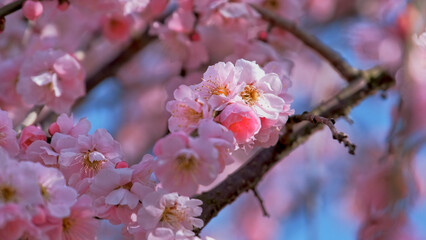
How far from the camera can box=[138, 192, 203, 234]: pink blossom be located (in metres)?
1.08

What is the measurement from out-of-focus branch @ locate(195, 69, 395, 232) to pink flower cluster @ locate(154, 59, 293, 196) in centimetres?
22

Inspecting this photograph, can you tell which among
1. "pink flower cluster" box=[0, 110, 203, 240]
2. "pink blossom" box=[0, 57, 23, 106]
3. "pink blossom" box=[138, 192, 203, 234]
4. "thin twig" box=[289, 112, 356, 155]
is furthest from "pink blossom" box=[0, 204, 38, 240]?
"pink blossom" box=[0, 57, 23, 106]

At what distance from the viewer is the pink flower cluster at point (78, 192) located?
937 mm

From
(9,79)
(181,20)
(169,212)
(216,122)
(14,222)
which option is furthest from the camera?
(181,20)

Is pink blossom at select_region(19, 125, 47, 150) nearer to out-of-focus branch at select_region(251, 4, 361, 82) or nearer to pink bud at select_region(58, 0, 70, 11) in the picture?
pink bud at select_region(58, 0, 70, 11)

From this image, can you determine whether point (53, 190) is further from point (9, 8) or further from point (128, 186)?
point (9, 8)

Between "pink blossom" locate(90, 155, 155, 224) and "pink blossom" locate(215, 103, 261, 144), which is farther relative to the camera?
"pink blossom" locate(90, 155, 155, 224)

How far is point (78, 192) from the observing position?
1.14m

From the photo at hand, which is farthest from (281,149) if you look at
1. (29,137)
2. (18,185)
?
(18,185)

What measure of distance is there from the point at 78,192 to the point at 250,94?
1.36ft

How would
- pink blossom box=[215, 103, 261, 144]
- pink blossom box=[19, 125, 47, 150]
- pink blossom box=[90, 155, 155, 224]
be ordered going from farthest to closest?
pink blossom box=[19, 125, 47, 150], pink blossom box=[90, 155, 155, 224], pink blossom box=[215, 103, 261, 144]

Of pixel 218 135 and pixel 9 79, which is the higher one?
pixel 218 135

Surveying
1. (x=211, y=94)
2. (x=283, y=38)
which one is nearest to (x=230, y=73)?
(x=211, y=94)

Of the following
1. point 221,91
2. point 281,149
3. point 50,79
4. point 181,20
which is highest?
point 221,91
